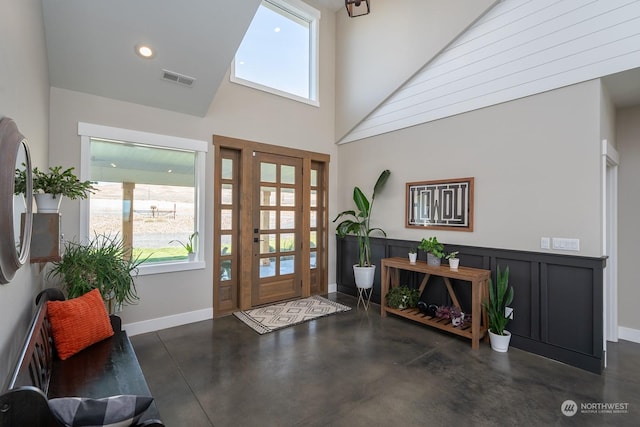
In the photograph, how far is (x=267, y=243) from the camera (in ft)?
15.6

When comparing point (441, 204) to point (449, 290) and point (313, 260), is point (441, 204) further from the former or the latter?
point (313, 260)

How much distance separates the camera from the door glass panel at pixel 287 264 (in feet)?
16.2

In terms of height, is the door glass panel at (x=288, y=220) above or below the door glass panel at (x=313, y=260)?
above

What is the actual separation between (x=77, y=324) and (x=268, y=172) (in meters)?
3.08

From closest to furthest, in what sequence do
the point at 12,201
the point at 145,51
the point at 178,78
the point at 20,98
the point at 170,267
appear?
the point at 12,201 → the point at 20,98 → the point at 145,51 → the point at 178,78 → the point at 170,267

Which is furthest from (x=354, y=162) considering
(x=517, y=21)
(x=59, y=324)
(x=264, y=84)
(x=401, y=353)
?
(x=59, y=324)

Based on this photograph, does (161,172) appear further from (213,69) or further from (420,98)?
(420,98)

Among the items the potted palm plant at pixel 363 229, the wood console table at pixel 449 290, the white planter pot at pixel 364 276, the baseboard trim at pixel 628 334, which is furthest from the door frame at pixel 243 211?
the baseboard trim at pixel 628 334

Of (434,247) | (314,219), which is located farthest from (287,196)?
(434,247)

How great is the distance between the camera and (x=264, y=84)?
15.6ft

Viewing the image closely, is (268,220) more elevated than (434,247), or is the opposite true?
(268,220)

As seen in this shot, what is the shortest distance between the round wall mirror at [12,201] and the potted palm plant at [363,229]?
3.73 m

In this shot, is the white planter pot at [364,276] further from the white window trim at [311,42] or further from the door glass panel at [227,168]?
the white window trim at [311,42]

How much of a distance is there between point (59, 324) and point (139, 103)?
8.42 ft
